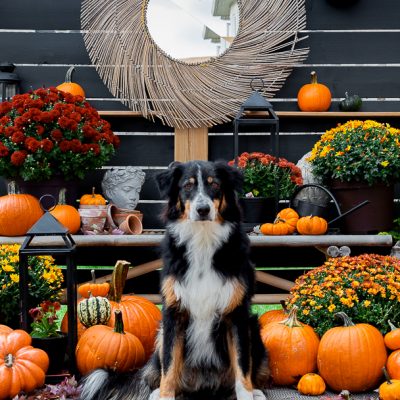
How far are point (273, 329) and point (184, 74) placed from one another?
251 centimetres

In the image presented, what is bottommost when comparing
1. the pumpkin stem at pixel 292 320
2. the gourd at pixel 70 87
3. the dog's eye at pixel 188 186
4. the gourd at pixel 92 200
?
the pumpkin stem at pixel 292 320

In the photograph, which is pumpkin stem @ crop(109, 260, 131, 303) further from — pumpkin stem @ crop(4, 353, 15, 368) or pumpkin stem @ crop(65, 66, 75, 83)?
pumpkin stem @ crop(65, 66, 75, 83)

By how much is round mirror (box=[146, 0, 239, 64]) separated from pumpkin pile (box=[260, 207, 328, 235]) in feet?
4.93

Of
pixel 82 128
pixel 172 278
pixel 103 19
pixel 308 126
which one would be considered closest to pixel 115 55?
pixel 103 19

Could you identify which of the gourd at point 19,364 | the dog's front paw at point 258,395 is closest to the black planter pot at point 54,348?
the gourd at point 19,364

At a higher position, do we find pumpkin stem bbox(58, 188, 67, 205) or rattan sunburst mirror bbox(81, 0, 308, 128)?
rattan sunburst mirror bbox(81, 0, 308, 128)

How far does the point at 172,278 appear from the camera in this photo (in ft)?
11.5

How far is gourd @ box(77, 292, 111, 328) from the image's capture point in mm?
4082

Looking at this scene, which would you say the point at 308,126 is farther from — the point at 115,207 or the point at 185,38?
the point at 115,207

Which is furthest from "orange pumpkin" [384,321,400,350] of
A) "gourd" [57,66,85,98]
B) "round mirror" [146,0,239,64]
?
"gourd" [57,66,85,98]

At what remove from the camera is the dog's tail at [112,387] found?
3492 millimetres

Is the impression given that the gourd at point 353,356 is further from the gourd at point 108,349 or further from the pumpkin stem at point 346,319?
the gourd at point 108,349

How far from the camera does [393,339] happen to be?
372 centimetres

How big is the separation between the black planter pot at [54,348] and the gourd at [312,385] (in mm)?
1249
